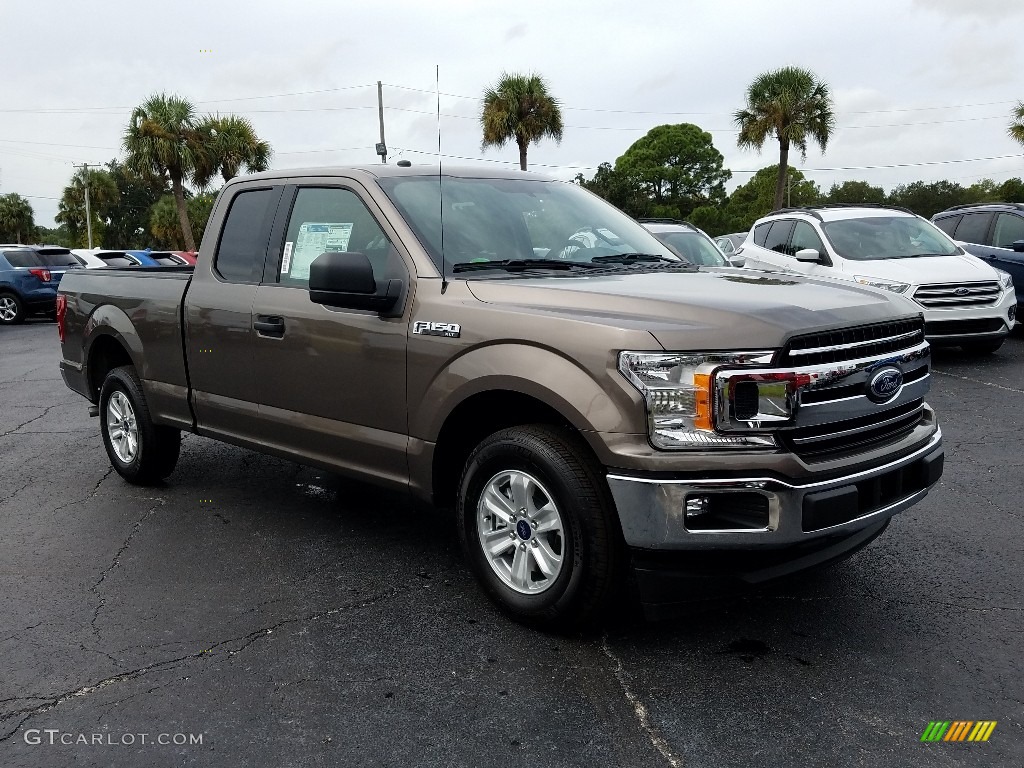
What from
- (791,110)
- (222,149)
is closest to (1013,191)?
(791,110)

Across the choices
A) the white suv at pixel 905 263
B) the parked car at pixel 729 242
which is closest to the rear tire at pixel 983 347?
the white suv at pixel 905 263

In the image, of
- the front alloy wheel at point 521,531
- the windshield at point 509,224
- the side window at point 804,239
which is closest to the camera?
A: the front alloy wheel at point 521,531

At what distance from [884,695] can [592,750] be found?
3.49 feet

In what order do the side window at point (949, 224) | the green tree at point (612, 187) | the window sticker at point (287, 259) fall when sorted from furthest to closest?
the green tree at point (612, 187)
the side window at point (949, 224)
the window sticker at point (287, 259)

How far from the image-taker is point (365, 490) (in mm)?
5938

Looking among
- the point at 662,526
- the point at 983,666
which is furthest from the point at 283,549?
the point at 983,666

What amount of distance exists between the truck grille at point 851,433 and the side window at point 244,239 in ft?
9.69

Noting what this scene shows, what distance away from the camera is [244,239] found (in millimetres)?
5098

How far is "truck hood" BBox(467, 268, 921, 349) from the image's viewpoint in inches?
127

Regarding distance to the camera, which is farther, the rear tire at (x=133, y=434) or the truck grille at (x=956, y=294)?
the truck grille at (x=956, y=294)

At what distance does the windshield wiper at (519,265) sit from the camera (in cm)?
413

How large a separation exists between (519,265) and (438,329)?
539 millimetres

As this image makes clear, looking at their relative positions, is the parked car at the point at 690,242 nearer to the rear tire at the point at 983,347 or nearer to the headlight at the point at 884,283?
the headlight at the point at 884,283

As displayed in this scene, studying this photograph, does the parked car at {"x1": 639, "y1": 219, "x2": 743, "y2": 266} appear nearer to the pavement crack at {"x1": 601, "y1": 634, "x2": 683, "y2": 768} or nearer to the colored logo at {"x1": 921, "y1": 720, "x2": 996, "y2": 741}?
the pavement crack at {"x1": 601, "y1": 634, "x2": 683, "y2": 768}
